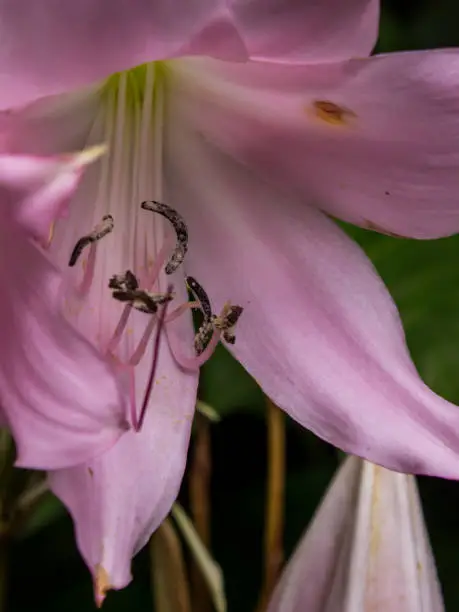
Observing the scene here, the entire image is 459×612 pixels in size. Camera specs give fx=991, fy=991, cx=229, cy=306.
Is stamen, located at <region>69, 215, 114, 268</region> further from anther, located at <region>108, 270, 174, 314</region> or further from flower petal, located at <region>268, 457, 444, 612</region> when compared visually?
flower petal, located at <region>268, 457, 444, 612</region>

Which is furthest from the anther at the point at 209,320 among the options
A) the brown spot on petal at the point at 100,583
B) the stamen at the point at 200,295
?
the brown spot on petal at the point at 100,583

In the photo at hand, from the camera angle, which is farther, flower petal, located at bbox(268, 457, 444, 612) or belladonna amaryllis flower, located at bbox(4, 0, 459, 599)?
flower petal, located at bbox(268, 457, 444, 612)

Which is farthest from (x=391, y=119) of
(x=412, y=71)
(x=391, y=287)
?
(x=391, y=287)

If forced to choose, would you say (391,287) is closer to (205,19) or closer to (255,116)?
(255,116)

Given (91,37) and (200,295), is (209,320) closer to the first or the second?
(200,295)

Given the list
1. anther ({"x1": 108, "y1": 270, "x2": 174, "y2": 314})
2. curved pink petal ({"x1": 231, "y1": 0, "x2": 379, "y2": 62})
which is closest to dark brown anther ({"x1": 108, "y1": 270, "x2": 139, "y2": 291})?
anther ({"x1": 108, "y1": 270, "x2": 174, "y2": 314})

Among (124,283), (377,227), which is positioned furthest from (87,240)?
(377,227)
